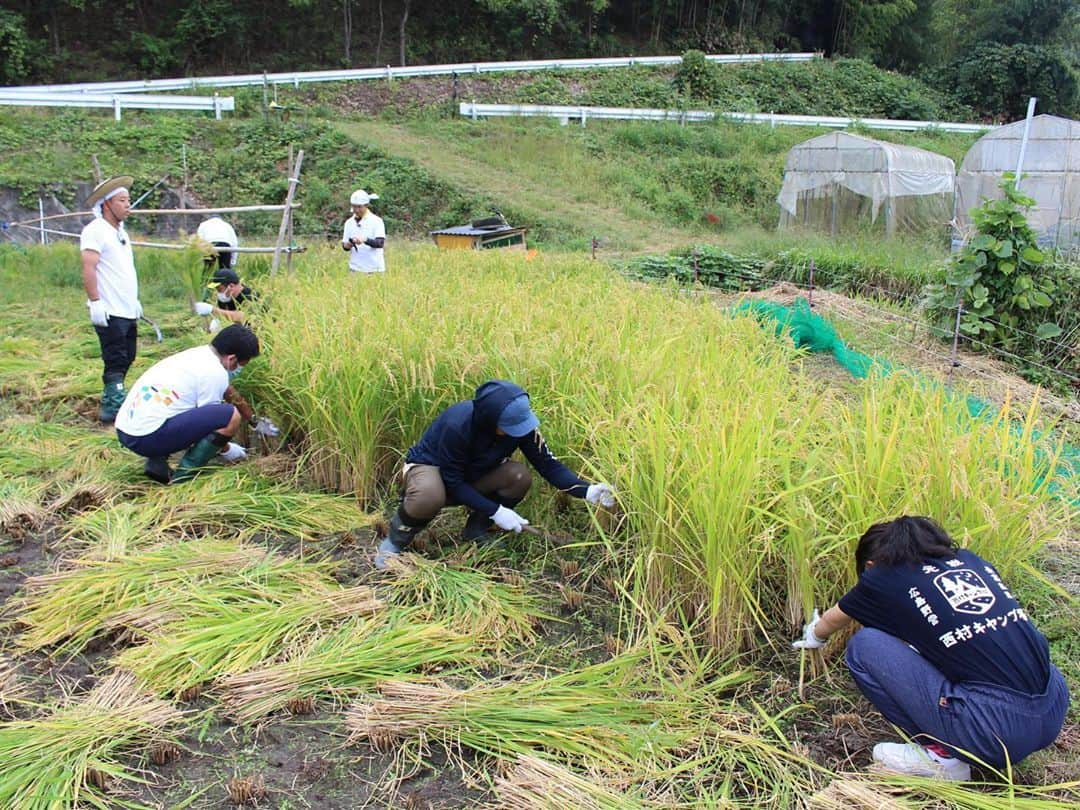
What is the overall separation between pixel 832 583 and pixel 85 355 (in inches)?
203

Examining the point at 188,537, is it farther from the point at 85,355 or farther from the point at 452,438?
the point at 85,355

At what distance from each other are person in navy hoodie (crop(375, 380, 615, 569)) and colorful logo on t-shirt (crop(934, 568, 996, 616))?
1.10m

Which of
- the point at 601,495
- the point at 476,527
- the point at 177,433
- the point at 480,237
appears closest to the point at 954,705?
the point at 601,495

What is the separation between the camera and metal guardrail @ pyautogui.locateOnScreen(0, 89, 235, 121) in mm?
15000

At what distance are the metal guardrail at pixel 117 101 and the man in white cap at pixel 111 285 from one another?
12927mm

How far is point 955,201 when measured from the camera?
13.4 meters

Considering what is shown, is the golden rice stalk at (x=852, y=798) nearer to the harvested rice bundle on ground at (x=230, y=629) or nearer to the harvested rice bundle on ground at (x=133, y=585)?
the harvested rice bundle on ground at (x=230, y=629)

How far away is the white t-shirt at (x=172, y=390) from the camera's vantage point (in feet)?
11.8

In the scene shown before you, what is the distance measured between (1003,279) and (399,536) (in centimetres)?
544

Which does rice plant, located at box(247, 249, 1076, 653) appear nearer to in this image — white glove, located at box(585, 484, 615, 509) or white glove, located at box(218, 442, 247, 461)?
white glove, located at box(585, 484, 615, 509)

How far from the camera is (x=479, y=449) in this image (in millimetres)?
3031

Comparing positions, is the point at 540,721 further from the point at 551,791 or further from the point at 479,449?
the point at 479,449

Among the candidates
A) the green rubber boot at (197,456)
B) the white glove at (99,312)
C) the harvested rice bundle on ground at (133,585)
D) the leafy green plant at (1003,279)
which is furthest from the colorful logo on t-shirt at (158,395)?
the leafy green plant at (1003,279)

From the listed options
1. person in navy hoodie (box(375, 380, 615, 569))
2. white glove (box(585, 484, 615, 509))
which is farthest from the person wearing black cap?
white glove (box(585, 484, 615, 509))
